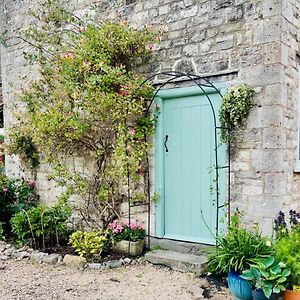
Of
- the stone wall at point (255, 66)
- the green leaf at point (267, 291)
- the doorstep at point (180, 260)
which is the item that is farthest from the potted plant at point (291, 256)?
the doorstep at point (180, 260)

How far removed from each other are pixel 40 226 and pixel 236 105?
3.24 metres

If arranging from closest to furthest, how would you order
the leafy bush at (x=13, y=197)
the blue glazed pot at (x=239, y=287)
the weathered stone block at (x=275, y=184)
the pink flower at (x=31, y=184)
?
the blue glazed pot at (x=239, y=287) < the weathered stone block at (x=275, y=184) < the leafy bush at (x=13, y=197) < the pink flower at (x=31, y=184)

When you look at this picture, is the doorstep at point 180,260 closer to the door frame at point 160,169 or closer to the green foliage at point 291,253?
the door frame at point 160,169

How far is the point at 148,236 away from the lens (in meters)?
5.39

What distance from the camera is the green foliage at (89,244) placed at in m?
5.05

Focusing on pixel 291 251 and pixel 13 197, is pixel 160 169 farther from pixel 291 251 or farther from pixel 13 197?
pixel 13 197

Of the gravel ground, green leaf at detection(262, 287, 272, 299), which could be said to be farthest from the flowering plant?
green leaf at detection(262, 287, 272, 299)

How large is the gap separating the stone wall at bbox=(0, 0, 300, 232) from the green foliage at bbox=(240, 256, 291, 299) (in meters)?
1.07

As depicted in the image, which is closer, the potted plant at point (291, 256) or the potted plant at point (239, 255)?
the potted plant at point (291, 256)

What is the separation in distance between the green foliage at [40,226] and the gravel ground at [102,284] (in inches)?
27.0

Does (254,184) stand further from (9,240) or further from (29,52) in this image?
(29,52)

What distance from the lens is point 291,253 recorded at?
3557 mm

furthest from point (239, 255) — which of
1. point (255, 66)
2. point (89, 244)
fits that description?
point (255, 66)

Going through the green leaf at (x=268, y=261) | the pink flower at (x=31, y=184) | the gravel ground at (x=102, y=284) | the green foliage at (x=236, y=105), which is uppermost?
the green foliage at (x=236, y=105)
